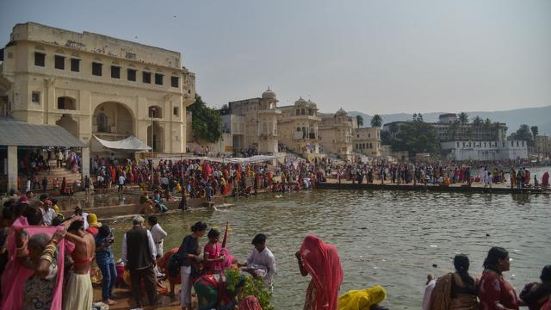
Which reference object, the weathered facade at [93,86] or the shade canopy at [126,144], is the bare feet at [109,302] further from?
the weathered facade at [93,86]

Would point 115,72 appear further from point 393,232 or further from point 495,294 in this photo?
point 495,294

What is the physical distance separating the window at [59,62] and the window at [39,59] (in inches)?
33.6

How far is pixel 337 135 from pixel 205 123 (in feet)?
91.1

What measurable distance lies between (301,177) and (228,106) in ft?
117

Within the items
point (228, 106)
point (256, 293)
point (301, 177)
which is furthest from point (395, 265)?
point (228, 106)

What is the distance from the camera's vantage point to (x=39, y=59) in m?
Result: 30.3

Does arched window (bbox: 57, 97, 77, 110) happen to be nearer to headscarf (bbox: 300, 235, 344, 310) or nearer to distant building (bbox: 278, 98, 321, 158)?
headscarf (bbox: 300, 235, 344, 310)

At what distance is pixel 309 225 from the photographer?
17000 mm

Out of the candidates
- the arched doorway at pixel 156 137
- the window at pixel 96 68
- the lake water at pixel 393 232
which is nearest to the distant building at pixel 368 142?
the arched doorway at pixel 156 137

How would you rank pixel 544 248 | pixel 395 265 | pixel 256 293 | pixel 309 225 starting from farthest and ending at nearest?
pixel 309 225 < pixel 544 248 < pixel 395 265 < pixel 256 293

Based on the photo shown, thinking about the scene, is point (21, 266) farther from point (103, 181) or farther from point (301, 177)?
point (301, 177)

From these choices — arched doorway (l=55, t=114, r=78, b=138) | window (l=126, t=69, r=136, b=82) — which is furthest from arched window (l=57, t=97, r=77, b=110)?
window (l=126, t=69, r=136, b=82)

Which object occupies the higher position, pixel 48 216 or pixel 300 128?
pixel 300 128

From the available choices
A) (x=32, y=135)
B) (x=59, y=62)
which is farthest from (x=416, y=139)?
(x=32, y=135)
